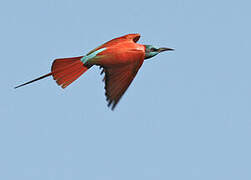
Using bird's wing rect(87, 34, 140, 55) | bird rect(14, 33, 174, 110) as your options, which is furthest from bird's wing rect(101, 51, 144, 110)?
bird's wing rect(87, 34, 140, 55)

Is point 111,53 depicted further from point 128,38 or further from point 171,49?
point 171,49

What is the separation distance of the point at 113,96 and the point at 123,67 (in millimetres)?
468

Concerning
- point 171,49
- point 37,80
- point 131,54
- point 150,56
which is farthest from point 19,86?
point 171,49

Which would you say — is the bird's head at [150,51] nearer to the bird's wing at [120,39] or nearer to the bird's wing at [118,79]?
the bird's wing at [120,39]

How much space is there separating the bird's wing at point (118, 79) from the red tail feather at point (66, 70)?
0.40 m

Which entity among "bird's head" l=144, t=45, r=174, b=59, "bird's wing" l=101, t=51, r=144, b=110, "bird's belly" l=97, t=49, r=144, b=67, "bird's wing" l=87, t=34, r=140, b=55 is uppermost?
"bird's wing" l=87, t=34, r=140, b=55

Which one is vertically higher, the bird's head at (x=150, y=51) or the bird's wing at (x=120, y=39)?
the bird's wing at (x=120, y=39)

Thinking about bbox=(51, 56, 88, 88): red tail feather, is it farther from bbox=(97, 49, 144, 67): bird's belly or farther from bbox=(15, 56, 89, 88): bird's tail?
bbox=(97, 49, 144, 67): bird's belly

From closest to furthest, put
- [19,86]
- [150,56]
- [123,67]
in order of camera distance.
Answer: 1. [19,86]
2. [123,67]
3. [150,56]

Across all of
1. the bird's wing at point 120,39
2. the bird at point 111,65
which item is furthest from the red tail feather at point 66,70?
the bird's wing at point 120,39

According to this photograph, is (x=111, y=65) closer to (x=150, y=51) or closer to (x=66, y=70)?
(x=66, y=70)

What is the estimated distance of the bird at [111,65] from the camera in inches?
280

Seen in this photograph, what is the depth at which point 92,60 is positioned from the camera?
718 cm

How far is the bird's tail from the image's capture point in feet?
23.2
